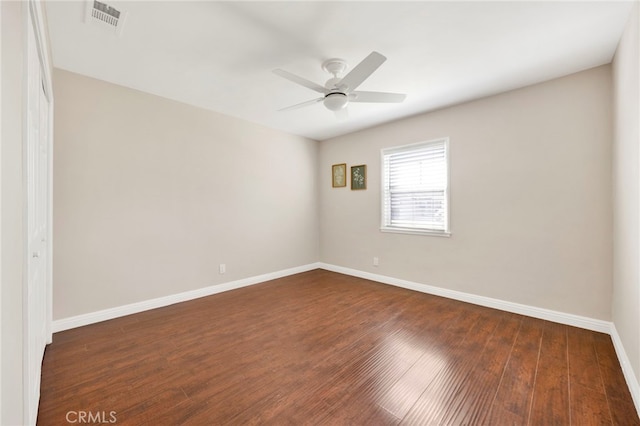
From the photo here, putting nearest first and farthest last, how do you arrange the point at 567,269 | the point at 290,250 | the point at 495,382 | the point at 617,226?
1. the point at 495,382
2. the point at 617,226
3. the point at 567,269
4. the point at 290,250

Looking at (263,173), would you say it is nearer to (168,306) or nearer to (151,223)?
(151,223)

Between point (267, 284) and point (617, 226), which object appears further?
point (267, 284)

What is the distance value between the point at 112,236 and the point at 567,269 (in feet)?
15.9

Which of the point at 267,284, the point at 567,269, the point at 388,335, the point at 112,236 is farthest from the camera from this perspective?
the point at 267,284

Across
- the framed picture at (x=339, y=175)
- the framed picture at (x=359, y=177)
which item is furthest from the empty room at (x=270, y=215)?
the framed picture at (x=339, y=175)

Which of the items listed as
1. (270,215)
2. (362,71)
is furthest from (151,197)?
(362,71)

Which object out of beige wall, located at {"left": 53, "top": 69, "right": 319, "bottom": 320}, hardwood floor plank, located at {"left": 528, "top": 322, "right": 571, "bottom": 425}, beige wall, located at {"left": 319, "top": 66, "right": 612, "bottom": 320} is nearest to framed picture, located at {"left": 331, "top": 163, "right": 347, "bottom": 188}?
beige wall, located at {"left": 53, "top": 69, "right": 319, "bottom": 320}

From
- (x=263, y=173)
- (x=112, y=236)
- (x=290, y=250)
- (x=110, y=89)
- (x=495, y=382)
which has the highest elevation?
(x=110, y=89)

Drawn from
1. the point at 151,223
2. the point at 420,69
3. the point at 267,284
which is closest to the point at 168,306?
the point at 151,223

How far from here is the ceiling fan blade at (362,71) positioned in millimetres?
1880

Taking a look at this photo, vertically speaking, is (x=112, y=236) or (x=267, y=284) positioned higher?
(x=112, y=236)

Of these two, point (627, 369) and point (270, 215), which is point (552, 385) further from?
point (270, 215)

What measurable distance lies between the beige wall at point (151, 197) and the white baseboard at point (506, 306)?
2.02 metres

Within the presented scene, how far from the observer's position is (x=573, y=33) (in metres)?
2.06
